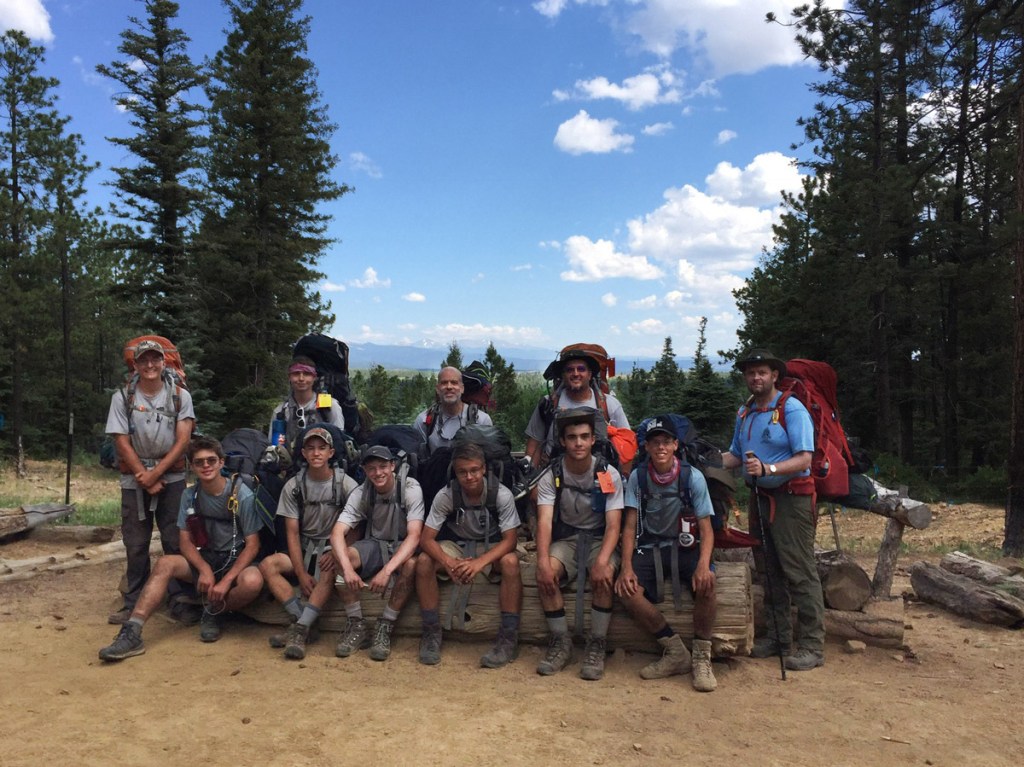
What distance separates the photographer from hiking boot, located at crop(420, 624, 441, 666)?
5434mm

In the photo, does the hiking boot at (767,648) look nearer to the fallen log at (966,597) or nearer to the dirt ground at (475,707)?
the dirt ground at (475,707)

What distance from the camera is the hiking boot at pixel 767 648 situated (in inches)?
219

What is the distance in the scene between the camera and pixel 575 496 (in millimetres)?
5555

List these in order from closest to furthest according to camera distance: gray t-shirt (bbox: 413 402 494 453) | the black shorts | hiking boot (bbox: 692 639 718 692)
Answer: hiking boot (bbox: 692 639 718 692)
the black shorts
gray t-shirt (bbox: 413 402 494 453)

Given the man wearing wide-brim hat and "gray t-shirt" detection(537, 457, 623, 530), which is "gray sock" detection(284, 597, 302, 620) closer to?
"gray t-shirt" detection(537, 457, 623, 530)

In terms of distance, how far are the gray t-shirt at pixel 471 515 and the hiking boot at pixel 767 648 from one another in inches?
83.7

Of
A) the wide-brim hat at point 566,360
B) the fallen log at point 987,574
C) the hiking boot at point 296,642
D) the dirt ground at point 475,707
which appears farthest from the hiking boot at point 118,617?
the fallen log at point 987,574

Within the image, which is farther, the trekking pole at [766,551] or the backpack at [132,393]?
the backpack at [132,393]

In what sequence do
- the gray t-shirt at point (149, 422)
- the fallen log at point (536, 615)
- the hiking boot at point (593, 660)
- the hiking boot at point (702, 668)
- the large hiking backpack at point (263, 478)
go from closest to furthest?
1. the hiking boot at point (702, 668)
2. the hiking boot at point (593, 660)
3. the fallen log at point (536, 615)
4. the large hiking backpack at point (263, 478)
5. the gray t-shirt at point (149, 422)

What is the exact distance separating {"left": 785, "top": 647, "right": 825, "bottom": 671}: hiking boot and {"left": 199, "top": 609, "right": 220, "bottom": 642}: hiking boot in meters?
4.58

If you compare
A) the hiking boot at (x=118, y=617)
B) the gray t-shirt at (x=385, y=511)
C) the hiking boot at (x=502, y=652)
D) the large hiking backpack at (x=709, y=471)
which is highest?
the large hiking backpack at (x=709, y=471)

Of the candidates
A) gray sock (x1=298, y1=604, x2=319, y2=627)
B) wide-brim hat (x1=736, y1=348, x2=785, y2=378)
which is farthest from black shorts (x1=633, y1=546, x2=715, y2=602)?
gray sock (x1=298, y1=604, x2=319, y2=627)

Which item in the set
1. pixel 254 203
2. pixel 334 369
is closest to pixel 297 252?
pixel 254 203

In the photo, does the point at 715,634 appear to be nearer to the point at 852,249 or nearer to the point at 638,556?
the point at 638,556
